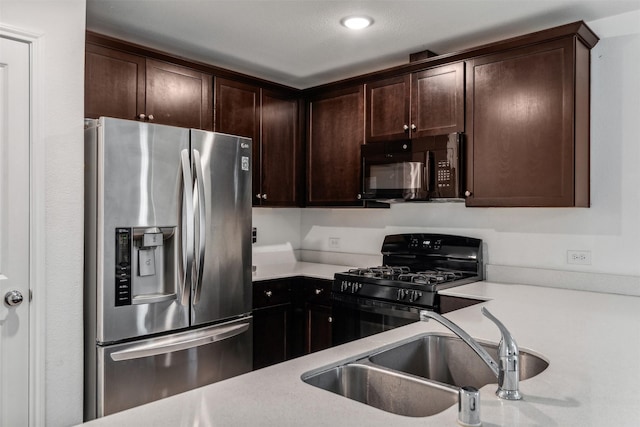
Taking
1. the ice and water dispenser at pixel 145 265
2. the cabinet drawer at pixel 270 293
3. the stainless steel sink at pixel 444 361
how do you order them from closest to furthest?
the stainless steel sink at pixel 444 361
the ice and water dispenser at pixel 145 265
the cabinet drawer at pixel 270 293

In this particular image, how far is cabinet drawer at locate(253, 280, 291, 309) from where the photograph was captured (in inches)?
123

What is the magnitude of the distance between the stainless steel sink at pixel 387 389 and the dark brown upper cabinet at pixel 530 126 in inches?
63.9

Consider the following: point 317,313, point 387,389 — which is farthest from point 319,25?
point 387,389

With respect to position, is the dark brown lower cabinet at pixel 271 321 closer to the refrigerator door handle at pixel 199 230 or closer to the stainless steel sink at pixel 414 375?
the refrigerator door handle at pixel 199 230

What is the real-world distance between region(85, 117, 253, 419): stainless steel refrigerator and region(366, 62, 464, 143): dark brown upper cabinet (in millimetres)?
1092

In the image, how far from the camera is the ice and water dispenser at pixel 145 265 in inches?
87.9

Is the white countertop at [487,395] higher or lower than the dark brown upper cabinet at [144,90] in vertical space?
lower

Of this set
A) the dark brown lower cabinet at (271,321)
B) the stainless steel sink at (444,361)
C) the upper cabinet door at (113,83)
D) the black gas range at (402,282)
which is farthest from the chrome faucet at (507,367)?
the upper cabinet door at (113,83)

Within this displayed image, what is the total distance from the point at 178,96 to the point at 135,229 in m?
1.15

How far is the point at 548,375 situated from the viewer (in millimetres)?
1292

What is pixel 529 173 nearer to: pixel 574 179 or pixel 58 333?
pixel 574 179

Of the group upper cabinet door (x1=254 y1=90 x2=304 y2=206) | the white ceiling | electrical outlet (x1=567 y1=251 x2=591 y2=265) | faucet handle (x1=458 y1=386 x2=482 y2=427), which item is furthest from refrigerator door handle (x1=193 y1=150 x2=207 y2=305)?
electrical outlet (x1=567 y1=251 x2=591 y2=265)

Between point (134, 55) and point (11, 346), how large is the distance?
1.71 meters

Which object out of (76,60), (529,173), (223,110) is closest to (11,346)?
(76,60)
